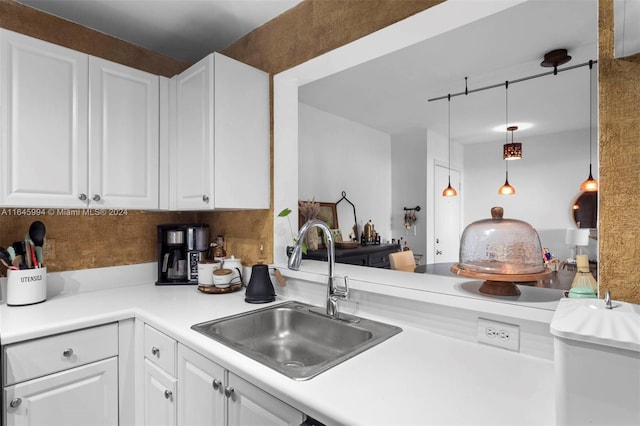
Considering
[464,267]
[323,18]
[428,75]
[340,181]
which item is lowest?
[464,267]

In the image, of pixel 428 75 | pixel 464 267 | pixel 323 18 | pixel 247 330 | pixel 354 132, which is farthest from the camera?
pixel 354 132

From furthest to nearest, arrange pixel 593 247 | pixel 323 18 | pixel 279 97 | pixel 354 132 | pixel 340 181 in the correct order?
pixel 593 247
pixel 354 132
pixel 340 181
pixel 279 97
pixel 323 18

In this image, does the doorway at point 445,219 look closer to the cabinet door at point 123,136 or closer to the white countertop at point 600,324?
the cabinet door at point 123,136

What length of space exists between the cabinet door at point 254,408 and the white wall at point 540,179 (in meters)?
5.18

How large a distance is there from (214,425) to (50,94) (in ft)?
5.40

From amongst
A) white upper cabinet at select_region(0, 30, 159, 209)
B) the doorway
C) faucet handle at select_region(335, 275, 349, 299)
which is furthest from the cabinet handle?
the doorway

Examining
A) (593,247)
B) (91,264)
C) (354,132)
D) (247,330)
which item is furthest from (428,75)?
(593,247)

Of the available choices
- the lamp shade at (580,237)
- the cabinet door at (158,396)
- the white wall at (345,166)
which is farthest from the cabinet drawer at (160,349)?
the lamp shade at (580,237)

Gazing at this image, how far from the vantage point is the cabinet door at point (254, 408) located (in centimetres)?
96

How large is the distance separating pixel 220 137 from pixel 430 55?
174 cm

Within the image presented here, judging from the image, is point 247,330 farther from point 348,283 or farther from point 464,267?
point 464,267

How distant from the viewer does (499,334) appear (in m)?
1.19

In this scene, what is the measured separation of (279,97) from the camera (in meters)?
2.00

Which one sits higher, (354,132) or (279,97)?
(354,132)
